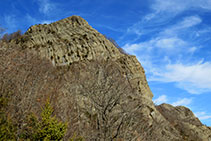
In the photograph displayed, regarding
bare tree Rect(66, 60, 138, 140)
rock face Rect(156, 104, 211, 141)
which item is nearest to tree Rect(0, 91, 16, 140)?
bare tree Rect(66, 60, 138, 140)

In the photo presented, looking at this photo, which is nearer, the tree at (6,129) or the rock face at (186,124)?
the tree at (6,129)

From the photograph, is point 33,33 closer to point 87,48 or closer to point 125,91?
point 87,48

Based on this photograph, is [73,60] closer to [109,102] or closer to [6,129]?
[109,102]

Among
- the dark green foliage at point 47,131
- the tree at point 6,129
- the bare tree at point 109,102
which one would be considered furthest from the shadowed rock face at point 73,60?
the bare tree at point 109,102

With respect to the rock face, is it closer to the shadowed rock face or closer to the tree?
the shadowed rock face

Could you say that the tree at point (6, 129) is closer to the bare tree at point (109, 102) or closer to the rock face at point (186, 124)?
the bare tree at point (109, 102)

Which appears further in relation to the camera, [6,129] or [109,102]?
[109,102]

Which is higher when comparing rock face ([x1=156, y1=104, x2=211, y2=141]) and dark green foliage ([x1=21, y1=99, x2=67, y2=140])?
rock face ([x1=156, y1=104, x2=211, y2=141])

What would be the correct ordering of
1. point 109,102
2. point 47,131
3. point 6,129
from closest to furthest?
point 6,129
point 47,131
point 109,102

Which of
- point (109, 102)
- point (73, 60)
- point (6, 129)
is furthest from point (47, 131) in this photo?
point (73, 60)

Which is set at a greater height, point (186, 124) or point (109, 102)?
point (186, 124)

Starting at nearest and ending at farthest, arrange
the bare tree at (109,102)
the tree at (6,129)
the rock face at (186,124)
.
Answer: the tree at (6,129) → the bare tree at (109,102) → the rock face at (186,124)

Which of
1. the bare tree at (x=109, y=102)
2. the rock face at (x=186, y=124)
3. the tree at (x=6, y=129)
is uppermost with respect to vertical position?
the rock face at (x=186, y=124)

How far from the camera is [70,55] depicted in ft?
115
